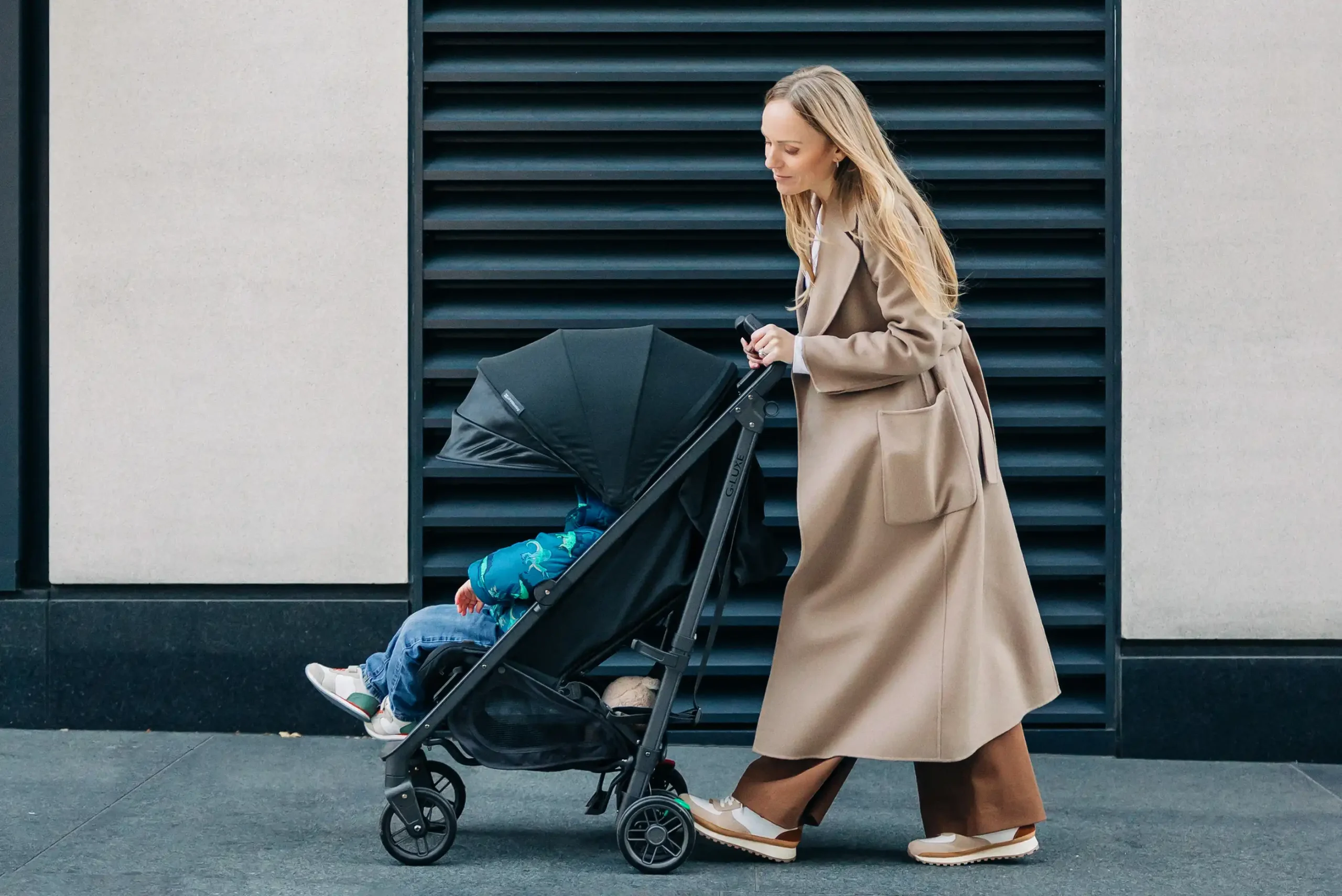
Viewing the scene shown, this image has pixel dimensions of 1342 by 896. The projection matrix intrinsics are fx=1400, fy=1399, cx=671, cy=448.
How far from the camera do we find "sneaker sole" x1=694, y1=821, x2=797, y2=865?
365cm

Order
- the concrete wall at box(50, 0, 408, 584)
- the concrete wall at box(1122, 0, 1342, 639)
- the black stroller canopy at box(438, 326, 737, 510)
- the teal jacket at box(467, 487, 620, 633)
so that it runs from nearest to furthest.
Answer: the black stroller canopy at box(438, 326, 737, 510) → the teal jacket at box(467, 487, 620, 633) → the concrete wall at box(1122, 0, 1342, 639) → the concrete wall at box(50, 0, 408, 584)

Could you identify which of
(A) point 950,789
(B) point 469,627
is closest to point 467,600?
(B) point 469,627

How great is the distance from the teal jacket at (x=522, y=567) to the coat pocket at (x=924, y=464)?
0.71 m

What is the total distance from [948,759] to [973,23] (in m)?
2.71

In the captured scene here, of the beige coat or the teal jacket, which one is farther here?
the beige coat

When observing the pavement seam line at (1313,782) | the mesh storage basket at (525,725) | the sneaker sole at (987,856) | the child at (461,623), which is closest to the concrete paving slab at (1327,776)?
the pavement seam line at (1313,782)

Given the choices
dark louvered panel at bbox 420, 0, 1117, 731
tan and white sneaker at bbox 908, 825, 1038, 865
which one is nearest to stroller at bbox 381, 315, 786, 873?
tan and white sneaker at bbox 908, 825, 1038, 865

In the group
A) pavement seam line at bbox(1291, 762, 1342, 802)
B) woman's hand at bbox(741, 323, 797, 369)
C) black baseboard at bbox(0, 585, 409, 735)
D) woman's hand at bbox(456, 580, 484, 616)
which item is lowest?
pavement seam line at bbox(1291, 762, 1342, 802)

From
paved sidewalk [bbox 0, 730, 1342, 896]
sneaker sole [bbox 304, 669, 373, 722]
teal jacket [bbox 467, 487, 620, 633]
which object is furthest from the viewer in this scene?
sneaker sole [bbox 304, 669, 373, 722]

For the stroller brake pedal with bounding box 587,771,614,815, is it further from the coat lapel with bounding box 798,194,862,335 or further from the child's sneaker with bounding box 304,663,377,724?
the coat lapel with bounding box 798,194,862,335

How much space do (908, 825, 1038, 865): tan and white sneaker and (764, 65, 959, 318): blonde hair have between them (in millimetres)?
1375

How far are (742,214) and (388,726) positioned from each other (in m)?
2.28

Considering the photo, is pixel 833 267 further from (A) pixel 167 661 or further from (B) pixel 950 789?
(A) pixel 167 661

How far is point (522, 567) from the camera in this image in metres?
3.39
